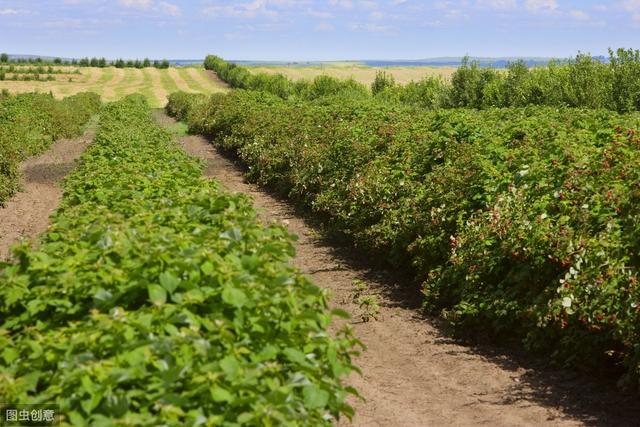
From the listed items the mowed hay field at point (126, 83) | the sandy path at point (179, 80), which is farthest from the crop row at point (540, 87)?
the sandy path at point (179, 80)

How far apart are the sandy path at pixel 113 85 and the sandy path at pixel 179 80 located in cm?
630

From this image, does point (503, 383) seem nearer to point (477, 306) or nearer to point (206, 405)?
point (477, 306)

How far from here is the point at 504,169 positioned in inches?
390

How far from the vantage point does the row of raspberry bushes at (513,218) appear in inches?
285

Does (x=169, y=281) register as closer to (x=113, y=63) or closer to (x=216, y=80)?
(x=216, y=80)

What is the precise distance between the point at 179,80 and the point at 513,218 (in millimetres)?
86982

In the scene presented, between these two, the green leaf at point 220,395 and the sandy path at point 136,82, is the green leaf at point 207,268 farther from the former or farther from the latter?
the sandy path at point 136,82

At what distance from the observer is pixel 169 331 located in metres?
3.75

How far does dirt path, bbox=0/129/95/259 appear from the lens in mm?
14560

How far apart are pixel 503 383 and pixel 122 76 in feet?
309

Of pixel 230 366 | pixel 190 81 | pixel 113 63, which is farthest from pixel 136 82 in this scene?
pixel 230 366

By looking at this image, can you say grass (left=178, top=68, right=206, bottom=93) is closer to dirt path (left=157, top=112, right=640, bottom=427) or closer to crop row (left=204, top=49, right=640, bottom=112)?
crop row (left=204, top=49, right=640, bottom=112)

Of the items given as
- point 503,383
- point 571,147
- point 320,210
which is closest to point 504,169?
point 571,147

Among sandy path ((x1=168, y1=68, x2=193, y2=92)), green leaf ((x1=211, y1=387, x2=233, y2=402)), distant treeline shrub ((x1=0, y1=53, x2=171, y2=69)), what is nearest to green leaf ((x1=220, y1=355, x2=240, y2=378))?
green leaf ((x1=211, y1=387, x2=233, y2=402))
